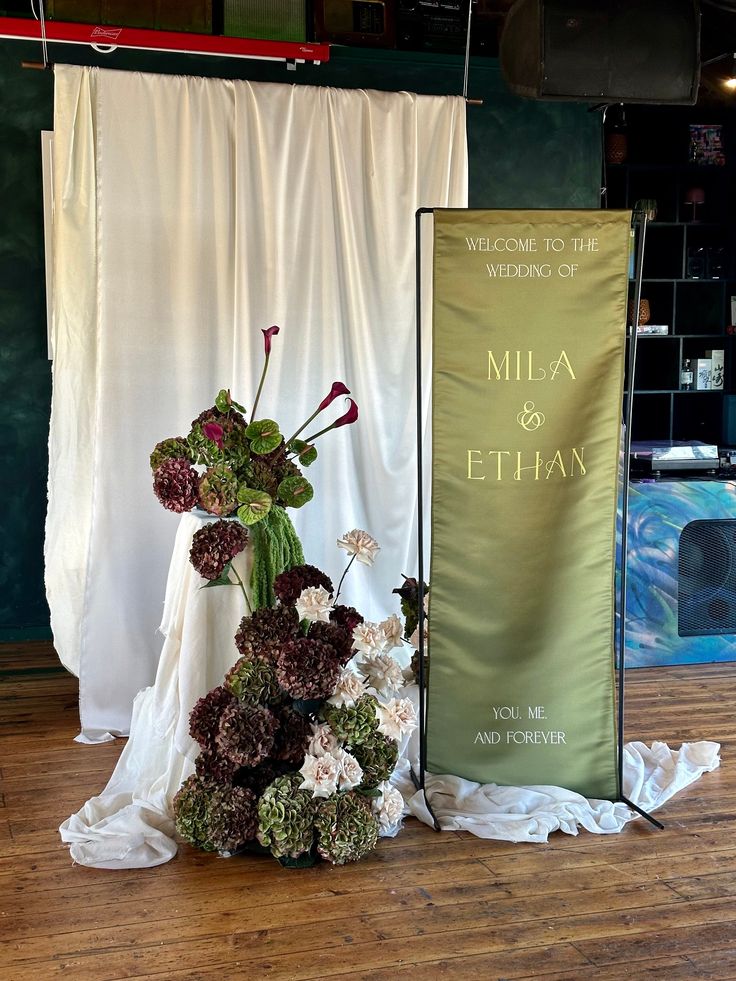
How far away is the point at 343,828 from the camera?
116 inches

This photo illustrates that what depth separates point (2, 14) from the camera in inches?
184

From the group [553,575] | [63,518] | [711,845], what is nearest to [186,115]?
[63,518]

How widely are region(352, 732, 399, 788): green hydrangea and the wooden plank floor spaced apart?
205 millimetres

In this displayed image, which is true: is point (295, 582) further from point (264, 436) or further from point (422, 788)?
point (422, 788)

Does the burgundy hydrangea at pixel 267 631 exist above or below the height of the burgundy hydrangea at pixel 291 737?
above

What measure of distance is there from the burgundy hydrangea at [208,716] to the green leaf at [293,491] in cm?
65

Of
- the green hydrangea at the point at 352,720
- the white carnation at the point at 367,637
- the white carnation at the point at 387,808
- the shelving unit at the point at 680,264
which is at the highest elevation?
the shelving unit at the point at 680,264

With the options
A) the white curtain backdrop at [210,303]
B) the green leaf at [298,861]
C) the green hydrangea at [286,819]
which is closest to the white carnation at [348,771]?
the green hydrangea at [286,819]

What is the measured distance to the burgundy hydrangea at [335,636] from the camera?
3.09 metres

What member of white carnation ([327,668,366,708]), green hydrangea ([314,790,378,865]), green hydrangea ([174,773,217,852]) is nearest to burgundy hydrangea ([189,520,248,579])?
white carnation ([327,668,366,708])

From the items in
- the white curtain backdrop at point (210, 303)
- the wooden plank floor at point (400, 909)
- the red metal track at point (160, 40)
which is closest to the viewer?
the wooden plank floor at point (400, 909)

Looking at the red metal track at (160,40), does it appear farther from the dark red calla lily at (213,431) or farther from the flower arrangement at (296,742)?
the flower arrangement at (296,742)

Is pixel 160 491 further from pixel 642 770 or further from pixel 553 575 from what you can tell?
pixel 642 770

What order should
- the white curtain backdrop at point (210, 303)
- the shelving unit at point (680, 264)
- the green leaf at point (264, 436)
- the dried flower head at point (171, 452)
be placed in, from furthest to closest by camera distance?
the shelving unit at point (680, 264), the white curtain backdrop at point (210, 303), the dried flower head at point (171, 452), the green leaf at point (264, 436)
